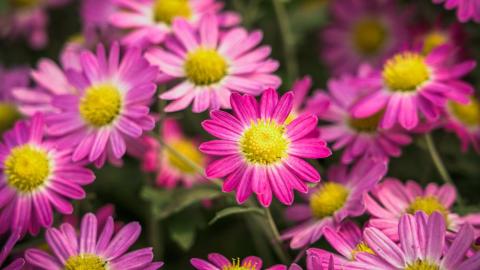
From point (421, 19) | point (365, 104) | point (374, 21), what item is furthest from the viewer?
point (374, 21)

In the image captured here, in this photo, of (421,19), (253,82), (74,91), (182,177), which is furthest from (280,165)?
(421,19)

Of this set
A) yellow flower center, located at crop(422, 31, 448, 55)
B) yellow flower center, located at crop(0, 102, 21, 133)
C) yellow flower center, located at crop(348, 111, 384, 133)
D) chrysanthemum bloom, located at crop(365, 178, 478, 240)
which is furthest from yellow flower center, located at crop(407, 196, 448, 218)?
yellow flower center, located at crop(0, 102, 21, 133)

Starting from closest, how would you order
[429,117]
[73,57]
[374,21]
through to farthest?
1. [429,117]
2. [73,57]
3. [374,21]

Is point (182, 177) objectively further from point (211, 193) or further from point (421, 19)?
point (421, 19)

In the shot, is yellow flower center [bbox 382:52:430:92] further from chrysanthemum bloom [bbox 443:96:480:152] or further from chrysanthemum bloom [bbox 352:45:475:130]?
chrysanthemum bloom [bbox 443:96:480:152]

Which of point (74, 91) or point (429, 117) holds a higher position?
point (74, 91)

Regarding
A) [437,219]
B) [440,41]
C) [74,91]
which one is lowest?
[437,219]

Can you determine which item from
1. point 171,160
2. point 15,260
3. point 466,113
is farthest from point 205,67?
point 466,113

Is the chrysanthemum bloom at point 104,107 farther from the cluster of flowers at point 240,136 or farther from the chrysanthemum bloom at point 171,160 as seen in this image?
the chrysanthemum bloom at point 171,160
